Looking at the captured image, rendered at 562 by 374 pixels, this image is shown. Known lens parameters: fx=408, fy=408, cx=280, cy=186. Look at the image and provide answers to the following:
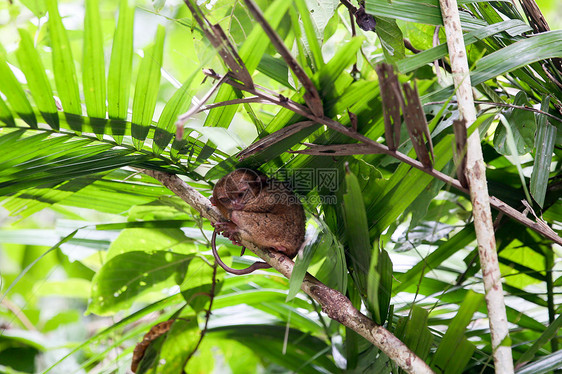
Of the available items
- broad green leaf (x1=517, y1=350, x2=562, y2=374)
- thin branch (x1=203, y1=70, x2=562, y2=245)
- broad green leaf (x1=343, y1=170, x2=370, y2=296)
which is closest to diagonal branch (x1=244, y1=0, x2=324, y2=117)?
thin branch (x1=203, y1=70, x2=562, y2=245)

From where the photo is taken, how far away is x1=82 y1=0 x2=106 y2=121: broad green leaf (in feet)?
2.04

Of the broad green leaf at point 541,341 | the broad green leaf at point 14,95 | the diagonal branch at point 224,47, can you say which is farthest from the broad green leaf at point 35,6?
the broad green leaf at point 541,341

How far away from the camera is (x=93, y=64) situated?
0.67 metres

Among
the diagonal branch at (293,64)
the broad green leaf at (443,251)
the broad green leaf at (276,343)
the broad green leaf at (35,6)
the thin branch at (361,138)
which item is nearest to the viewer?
the diagonal branch at (293,64)

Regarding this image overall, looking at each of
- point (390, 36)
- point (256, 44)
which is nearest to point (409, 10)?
point (390, 36)

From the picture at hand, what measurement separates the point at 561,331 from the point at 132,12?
1.21 metres

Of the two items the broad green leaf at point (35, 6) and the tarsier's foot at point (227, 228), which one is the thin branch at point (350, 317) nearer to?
the tarsier's foot at point (227, 228)

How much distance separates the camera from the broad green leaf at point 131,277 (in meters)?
1.07

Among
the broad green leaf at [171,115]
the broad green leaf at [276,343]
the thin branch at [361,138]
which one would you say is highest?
the thin branch at [361,138]

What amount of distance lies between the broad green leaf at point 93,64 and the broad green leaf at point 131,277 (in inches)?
18.7

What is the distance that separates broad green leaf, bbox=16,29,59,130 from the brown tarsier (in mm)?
356

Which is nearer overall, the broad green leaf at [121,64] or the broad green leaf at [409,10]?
the broad green leaf at [121,64]

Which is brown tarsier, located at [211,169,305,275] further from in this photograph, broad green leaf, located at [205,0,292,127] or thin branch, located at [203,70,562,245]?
thin branch, located at [203,70,562,245]

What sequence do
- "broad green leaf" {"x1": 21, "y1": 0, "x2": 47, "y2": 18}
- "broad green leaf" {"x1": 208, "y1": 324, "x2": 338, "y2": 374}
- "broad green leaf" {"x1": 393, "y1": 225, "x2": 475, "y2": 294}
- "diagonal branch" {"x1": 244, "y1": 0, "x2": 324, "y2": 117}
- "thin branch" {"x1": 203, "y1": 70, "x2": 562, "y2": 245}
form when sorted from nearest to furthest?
"diagonal branch" {"x1": 244, "y1": 0, "x2": 324, "y2": 117}, "thin branch" {"x1": 203, "y1": 70, "x2": 562, "y2": 245}, "broad green leaf" {"x1": 21, "y1": 0, "x2": 47, "y2": 18}, "broad green leaf" {"x1": 393, "y1": 225, "x2": 475, "y2": 294}, "broad green leaf" {"x1": 208, "y1": 324, "x2": 338, "y2": 374}
